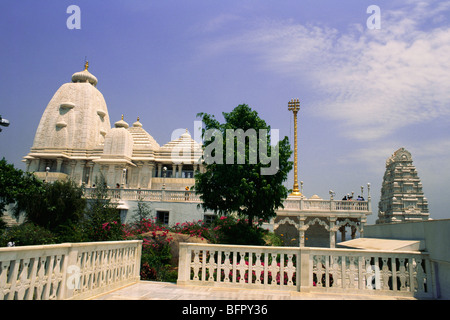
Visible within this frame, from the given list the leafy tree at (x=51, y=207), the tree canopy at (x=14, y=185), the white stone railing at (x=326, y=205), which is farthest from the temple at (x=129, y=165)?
the tree canopy at (x=14, y=185)

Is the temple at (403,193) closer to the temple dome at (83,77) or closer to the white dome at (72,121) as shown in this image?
the white dome at (72,121)

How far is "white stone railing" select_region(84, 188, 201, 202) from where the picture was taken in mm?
21719

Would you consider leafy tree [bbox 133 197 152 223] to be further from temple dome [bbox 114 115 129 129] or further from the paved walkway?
temple dome [bbox 114 115 129 129]

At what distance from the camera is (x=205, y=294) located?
6566 millimetres

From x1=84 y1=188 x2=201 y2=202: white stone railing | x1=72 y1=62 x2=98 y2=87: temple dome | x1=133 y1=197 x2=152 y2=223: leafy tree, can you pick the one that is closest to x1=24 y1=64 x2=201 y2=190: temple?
x1=72 y1=62 x2=98 y2=87: temple dome

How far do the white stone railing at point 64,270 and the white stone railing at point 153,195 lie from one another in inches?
549

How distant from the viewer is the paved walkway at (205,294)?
6.24 metres

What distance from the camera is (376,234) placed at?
15969 millimetres

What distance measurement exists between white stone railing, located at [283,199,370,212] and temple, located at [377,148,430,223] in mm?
10764
